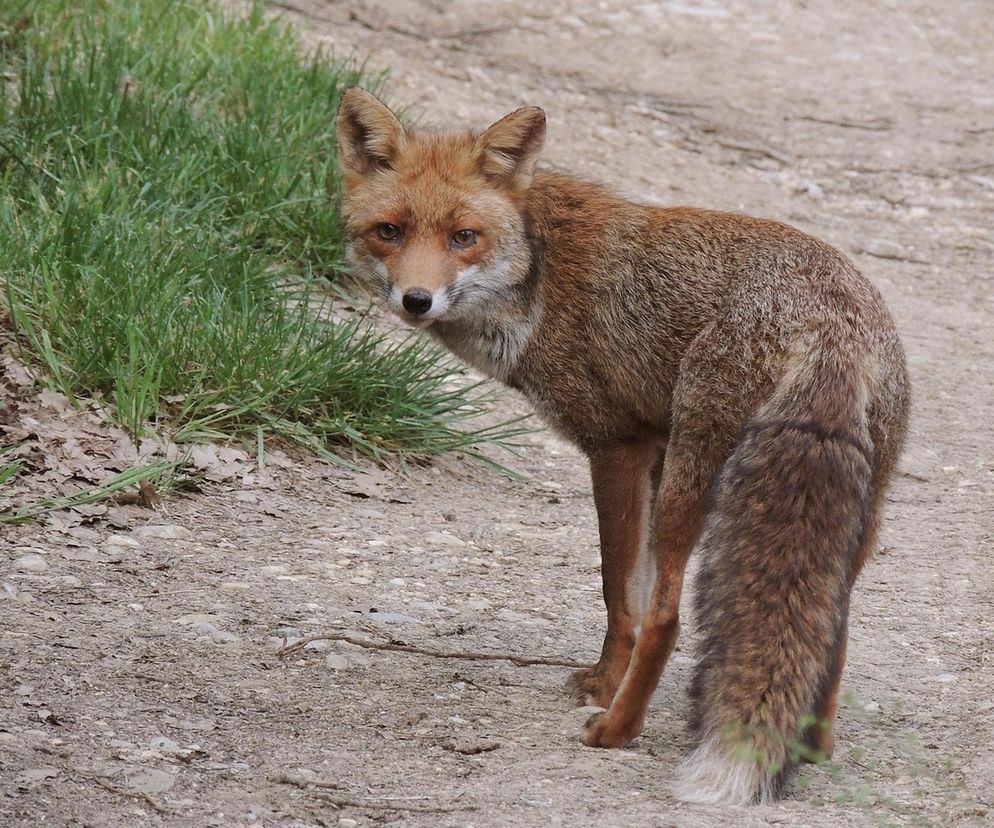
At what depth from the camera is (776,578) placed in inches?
149

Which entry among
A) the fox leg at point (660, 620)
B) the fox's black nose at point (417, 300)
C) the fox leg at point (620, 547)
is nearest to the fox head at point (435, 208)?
the fox's black nose at point (417, 300)

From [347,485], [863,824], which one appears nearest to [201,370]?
[347,485]

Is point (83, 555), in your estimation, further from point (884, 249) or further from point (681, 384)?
point (884, 249)

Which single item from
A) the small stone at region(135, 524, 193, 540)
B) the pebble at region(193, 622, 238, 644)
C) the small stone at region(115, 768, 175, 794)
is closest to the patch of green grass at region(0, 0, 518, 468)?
the small stone at region(135, 524, 193, 540)

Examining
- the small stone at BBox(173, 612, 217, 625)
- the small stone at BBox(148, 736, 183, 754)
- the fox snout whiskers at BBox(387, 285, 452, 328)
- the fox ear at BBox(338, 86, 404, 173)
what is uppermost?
the fox ear at BBox(338, 86, 404, 173)

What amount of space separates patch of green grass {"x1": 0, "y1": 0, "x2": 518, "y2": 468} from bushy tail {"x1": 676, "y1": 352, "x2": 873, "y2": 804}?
9.95ft

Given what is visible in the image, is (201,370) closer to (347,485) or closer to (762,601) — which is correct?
(347,485)

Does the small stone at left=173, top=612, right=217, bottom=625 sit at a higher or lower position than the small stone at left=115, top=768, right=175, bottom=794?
lower

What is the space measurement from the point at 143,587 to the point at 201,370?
1.47 m

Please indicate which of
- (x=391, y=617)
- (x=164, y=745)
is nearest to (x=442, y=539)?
(x=391, y=617)

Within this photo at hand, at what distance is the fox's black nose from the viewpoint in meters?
4.61

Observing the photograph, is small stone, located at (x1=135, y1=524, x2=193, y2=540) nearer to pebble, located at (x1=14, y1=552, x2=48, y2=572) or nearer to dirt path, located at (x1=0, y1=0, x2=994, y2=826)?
dirt path, located at (x1=0, y1=0, x2=994, y2=826)

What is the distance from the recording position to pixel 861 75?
13.6m

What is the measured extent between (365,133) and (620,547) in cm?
188
